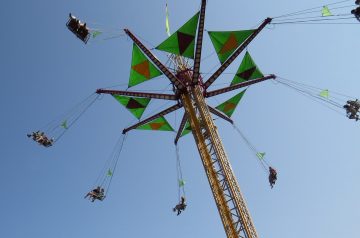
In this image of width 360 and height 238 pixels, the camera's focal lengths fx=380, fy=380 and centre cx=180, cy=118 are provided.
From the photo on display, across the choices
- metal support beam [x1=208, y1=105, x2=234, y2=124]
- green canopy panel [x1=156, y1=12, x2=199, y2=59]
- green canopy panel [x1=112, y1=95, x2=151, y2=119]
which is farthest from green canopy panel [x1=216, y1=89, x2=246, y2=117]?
green canopy panel [x1=156, y1=12, x2=199, y2=59]

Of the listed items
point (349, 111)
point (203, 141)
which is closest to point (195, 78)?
point (203, 141)

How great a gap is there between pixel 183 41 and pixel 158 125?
566cm

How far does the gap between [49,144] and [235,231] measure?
1097 centimetres

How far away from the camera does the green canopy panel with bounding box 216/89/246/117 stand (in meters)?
22.7

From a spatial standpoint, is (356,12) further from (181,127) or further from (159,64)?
(181,127)

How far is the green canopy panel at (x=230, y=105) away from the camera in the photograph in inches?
894

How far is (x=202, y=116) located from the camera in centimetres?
1758

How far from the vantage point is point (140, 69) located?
19.9m

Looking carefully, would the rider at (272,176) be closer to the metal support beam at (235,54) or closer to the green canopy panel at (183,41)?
the metal support beam at (235,54)

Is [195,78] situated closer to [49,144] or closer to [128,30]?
[128,30]

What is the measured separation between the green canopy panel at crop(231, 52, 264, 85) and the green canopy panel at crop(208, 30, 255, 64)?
5.83 ft

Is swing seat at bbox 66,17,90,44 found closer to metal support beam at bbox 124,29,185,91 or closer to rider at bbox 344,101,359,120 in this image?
metal support beam at bbox 124,29,185,91

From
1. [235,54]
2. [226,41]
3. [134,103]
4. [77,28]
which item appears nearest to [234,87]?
[235,54]

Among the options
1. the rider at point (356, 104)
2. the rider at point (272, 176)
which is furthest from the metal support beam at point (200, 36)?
the rider at point (356, 104)
